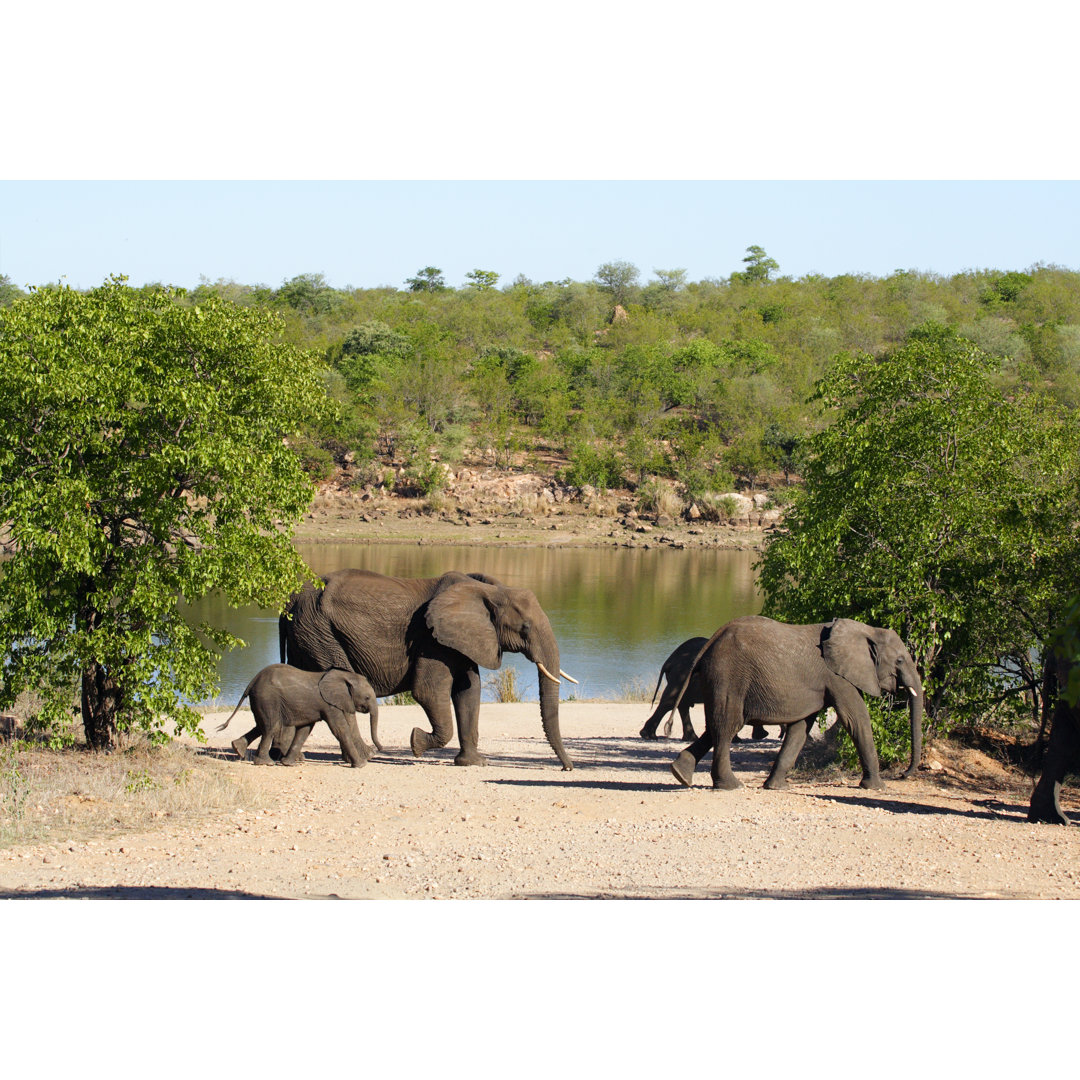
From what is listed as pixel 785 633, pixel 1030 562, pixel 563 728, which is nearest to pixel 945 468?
pixel 1030 562

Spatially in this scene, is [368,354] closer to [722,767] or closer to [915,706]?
[915,706]

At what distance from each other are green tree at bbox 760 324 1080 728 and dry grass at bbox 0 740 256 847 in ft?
24.0

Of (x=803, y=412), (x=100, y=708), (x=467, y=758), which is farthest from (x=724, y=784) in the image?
(x=803, y=412)

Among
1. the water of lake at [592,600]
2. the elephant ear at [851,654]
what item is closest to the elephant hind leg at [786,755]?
the elephant ear at [851,654]

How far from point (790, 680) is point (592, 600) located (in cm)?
3318

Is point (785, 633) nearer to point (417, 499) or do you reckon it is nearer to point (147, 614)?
point (147, 614)

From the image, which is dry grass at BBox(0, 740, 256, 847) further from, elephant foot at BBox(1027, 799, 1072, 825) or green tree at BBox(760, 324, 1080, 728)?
elephant foot at BBox(1027, 799, 1072, 825)

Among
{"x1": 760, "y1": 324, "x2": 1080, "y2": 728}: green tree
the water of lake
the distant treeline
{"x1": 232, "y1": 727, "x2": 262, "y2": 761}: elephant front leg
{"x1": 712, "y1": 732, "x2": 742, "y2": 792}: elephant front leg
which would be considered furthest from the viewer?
the distant treeline

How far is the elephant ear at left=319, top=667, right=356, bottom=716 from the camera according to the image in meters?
14.3

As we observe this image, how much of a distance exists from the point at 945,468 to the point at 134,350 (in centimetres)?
956

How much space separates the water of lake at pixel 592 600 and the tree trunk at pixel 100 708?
12106 mm

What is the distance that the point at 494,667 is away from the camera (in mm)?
15398

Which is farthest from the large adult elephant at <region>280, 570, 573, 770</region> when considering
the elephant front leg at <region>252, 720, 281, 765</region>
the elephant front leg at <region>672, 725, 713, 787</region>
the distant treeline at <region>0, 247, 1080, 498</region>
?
the distant treeline at <region>0, 247, 1080, 498</region>

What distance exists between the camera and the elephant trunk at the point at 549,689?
14.9m
